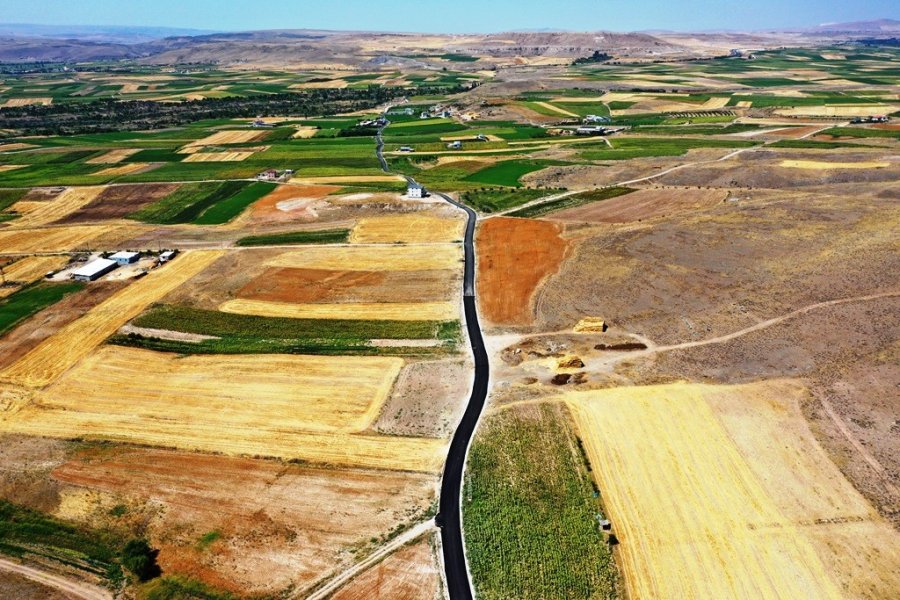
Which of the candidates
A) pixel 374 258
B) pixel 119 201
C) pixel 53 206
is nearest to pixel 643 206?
pixel 374 258

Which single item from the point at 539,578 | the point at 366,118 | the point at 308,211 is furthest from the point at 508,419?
the point at 366,118

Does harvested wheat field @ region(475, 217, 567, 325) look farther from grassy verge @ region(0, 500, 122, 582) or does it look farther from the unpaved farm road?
the unpaved farm road

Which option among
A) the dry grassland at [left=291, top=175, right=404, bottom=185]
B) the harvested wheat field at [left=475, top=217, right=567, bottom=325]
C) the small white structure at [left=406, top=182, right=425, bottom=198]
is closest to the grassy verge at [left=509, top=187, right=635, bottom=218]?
the harvested wheat field at [left=475, top=217, right=567, bottom=325]

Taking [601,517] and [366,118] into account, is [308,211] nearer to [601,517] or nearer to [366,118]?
[601,517]

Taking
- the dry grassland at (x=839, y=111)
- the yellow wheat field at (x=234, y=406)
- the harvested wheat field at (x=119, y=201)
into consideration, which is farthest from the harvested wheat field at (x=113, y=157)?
the dry grassland at (x=839, y=111)

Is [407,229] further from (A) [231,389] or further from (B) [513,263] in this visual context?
(A) [231,389]

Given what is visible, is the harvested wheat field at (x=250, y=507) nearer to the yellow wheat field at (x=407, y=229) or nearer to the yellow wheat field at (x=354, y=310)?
the yellow wheat field at (x=354, y=310)
